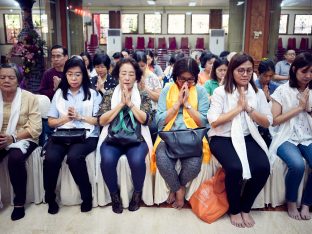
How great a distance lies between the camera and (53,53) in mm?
3670

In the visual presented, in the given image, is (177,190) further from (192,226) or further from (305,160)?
(305,160)

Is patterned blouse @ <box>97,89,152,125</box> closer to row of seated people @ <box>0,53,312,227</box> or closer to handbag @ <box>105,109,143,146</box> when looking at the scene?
row of seated people @ <box>0,53,312,227</box>

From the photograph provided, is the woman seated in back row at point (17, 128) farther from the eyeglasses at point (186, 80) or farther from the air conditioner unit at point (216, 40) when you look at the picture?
the air conditioner unit at point (216, 40)

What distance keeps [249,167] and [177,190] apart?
2.07 ft

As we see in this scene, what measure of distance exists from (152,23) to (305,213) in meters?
14.6

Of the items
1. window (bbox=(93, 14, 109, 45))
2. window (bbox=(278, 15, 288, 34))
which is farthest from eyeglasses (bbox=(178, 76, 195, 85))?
window (bbox=(278, 15, 288, 34))

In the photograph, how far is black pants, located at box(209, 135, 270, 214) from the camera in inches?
95.7

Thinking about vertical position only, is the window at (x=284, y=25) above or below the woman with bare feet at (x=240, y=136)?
above

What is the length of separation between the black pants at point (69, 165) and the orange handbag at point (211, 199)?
929 mm

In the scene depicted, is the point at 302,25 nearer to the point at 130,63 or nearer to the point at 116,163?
the point at 130,63

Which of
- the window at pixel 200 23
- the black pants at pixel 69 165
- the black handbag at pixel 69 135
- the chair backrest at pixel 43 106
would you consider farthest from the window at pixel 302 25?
the black pants at pixel 69 165

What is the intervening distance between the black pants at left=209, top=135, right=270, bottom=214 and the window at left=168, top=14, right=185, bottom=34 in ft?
46.8

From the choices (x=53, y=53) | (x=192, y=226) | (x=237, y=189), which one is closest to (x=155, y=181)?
(x=192, y=226)

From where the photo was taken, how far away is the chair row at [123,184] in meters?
2.66
